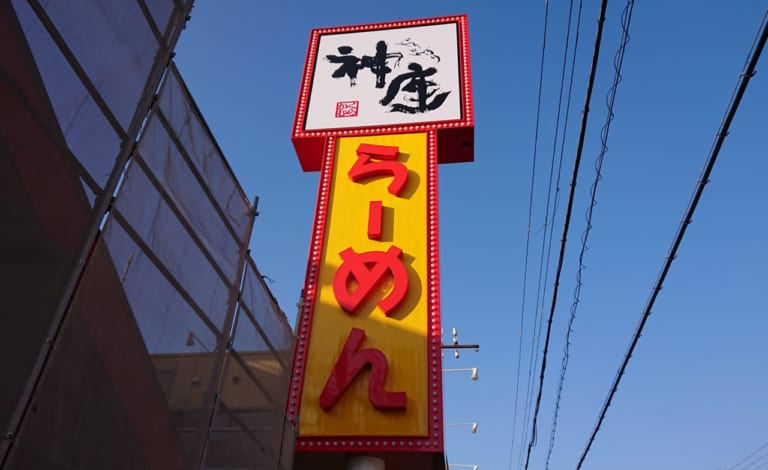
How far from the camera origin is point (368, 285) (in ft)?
30.5

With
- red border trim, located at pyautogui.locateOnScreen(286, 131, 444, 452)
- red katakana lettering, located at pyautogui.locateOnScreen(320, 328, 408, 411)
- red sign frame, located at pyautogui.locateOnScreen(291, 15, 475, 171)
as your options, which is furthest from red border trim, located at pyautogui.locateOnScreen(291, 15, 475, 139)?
red katakana lettering, located at pyautogui.locateOnScreen(320, 328, 408, 411)

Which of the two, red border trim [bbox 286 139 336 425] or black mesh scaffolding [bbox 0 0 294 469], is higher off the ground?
red border trim [bbox 286 139 336 425]

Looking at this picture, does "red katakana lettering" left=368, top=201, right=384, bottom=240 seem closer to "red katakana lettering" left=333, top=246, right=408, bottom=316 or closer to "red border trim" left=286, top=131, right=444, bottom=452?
"red katakana lettering" left=333, top=246, right=408, bottom=316

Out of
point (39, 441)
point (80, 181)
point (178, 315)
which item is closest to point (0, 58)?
point (80, 181)

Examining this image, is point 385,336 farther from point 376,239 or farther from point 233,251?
point 233,251

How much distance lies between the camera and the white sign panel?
12.1m

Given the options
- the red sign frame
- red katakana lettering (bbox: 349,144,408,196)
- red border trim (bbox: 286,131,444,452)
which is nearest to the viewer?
red border trim (bbox: 286,131,444,452)

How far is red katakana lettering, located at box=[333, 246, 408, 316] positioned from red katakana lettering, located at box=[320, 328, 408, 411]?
543 millimetres

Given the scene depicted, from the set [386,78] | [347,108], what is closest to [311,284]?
[347,108]

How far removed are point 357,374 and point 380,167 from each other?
13.5 feet

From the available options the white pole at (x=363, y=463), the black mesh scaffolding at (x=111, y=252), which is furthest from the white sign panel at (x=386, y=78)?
the white pole at (x=363, y=463)

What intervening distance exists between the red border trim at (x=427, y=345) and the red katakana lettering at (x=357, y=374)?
418 millimetres

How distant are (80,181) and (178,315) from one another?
5.89 feet

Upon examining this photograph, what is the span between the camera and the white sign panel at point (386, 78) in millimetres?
12070
